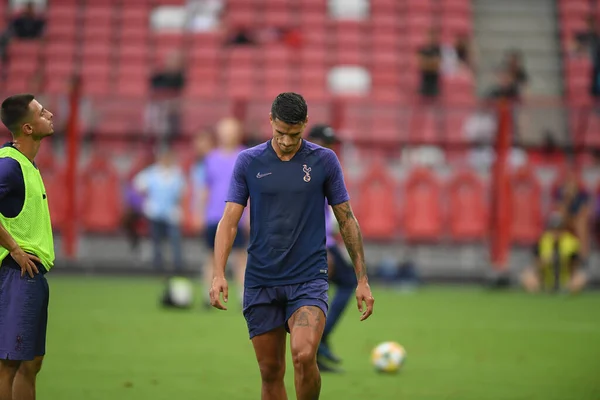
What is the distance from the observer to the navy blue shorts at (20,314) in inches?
229

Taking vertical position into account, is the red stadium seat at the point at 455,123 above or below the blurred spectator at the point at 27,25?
below

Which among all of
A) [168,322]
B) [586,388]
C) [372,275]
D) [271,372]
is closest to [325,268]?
[271,372]

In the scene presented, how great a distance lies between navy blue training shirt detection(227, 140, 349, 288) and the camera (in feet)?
20.1

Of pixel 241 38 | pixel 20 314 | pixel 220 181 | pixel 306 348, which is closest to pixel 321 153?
pixel 306 348

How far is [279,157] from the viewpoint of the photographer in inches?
244

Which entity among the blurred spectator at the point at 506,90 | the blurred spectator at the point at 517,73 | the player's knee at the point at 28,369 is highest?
the blurred spectator at the point at 517,73

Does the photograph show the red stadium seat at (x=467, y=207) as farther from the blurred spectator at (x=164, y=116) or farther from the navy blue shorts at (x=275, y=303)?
the navy blue shorts at (x=275, y=303)

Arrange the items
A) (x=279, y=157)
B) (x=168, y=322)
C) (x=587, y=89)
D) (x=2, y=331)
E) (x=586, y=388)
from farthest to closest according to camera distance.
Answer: (x=587, y=89)
(x=168, y=322)
(x=586, y=388)
(x=279, y=157)
(x=2, y=331)

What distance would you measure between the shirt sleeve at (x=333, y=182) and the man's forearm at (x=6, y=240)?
1.96 metres

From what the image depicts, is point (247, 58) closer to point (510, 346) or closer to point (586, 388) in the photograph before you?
point (510, 346)

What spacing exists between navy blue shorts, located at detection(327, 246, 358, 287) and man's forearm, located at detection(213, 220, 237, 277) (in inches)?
127

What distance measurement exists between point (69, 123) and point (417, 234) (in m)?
7.26

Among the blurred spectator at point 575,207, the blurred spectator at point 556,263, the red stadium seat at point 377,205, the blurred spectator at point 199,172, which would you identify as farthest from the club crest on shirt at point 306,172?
the red stadium seat at point 377,205

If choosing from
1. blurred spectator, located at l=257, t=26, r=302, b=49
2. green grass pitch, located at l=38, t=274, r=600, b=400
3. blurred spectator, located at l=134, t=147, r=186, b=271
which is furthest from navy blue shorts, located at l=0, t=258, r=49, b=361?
blurred spectator, located at l=257, t=26, r=302, b=49
